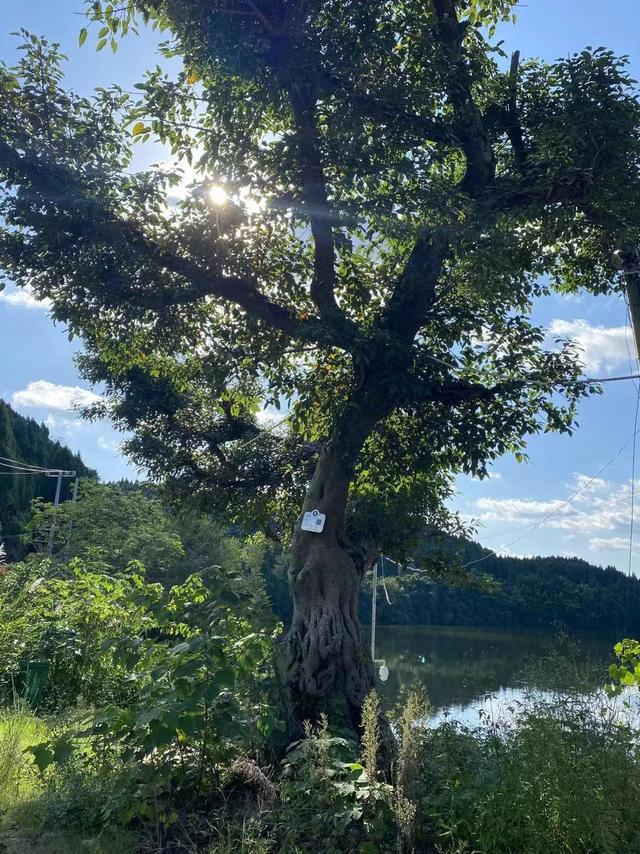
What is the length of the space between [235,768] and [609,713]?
231cm

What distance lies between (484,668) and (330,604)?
7.86 m

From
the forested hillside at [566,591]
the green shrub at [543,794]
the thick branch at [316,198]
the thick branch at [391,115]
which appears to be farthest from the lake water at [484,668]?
the thick branch at [391,115]

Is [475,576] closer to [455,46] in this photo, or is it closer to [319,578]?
[319,578]

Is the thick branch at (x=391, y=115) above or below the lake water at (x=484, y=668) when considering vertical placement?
above

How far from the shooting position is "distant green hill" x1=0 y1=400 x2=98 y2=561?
33.7 metres

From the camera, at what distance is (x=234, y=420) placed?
9.32 meters

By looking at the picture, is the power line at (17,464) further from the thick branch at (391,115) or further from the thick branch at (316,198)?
the thick branch at (391,115)

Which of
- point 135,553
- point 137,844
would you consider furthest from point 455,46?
point 135,553

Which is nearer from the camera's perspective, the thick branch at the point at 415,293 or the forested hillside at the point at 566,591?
the thick branch at the point at 415,293

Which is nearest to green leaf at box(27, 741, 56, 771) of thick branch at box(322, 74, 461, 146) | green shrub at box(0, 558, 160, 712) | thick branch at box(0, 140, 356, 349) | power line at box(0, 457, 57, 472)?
green shrub at box(0, 558, 160, 712)

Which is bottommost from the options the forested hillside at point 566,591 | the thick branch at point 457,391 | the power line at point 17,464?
the forested hillside at point 566,591

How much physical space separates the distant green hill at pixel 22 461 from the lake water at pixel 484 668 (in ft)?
57.7

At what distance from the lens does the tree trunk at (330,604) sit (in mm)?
5297

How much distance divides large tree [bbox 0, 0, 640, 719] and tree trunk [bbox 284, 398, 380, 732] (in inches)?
0.7
